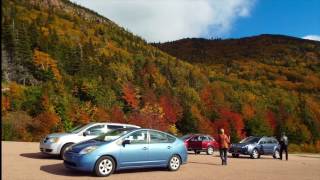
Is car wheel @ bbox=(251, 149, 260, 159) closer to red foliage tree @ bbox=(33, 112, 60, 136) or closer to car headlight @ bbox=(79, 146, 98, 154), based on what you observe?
car headlight @ bbox=(79, 146, 98, 154)

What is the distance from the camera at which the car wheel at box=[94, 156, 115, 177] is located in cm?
1404

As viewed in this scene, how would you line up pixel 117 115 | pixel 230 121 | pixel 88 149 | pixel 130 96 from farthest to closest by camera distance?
pixel 130 96, pixel 230 121, pixel 117 115, pixel 88 149

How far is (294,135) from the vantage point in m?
104

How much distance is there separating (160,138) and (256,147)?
14.3 metres

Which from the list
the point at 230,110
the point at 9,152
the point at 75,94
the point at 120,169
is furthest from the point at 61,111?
the point at 120,169

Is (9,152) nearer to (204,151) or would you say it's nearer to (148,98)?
(204,151)

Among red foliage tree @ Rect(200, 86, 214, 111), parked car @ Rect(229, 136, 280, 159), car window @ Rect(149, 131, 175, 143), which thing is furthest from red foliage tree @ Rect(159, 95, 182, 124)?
car window @ Rect(149, 131, 175, 143)

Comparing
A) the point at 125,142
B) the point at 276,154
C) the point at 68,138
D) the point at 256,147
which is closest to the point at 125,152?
the point at 125,142

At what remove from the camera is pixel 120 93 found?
107 m

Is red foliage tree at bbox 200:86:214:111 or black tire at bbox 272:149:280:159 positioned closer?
black tire at bbox 272:149:280:159

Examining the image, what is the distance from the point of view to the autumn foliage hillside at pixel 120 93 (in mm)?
85750

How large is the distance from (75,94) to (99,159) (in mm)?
87771

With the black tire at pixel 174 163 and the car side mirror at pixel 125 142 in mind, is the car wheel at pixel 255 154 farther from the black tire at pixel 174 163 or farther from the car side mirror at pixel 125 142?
the car side mirror at pixel 125 142

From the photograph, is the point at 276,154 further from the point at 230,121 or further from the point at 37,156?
the point at 230,121
